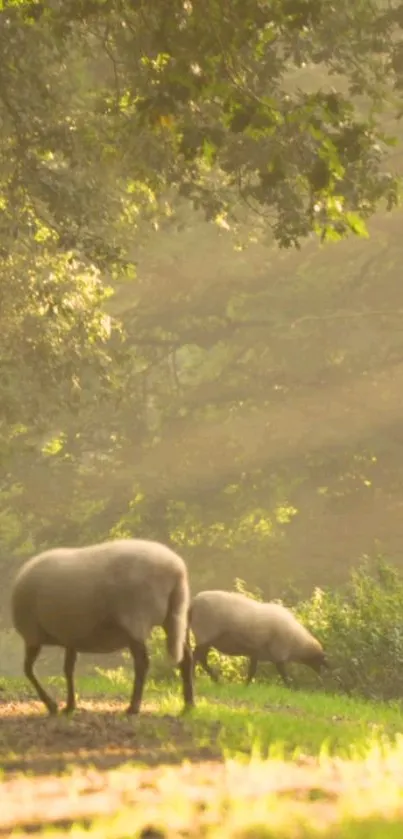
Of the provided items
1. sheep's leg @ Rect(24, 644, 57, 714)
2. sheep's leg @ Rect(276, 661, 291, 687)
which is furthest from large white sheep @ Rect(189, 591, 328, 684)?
sheep's leg @ Rect(24, 644, 57, 714)

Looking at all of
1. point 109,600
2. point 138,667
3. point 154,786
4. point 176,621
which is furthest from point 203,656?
point 154,786

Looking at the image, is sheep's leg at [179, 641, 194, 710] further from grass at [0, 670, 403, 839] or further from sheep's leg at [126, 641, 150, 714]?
sheep's leg at [126, 641, 150, 714]

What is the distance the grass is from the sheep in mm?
593

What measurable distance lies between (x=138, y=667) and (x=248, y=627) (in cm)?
676

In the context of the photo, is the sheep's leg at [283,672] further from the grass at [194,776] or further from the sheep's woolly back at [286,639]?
the grass at [194,776]

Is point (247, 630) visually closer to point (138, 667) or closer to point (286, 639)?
point (286, 639)

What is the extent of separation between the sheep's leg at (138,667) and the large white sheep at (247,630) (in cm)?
643

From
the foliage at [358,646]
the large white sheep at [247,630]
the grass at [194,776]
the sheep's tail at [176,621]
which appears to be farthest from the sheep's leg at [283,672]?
the sheep's tail at [176,621]

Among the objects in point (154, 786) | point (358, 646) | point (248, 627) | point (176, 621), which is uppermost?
point (248, 627)

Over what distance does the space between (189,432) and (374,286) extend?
8.15 meters

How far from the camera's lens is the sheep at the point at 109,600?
883cm

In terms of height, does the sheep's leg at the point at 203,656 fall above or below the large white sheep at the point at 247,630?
below

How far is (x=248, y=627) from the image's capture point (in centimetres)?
1547

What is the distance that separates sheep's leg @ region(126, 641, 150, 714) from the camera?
876 centimetres
